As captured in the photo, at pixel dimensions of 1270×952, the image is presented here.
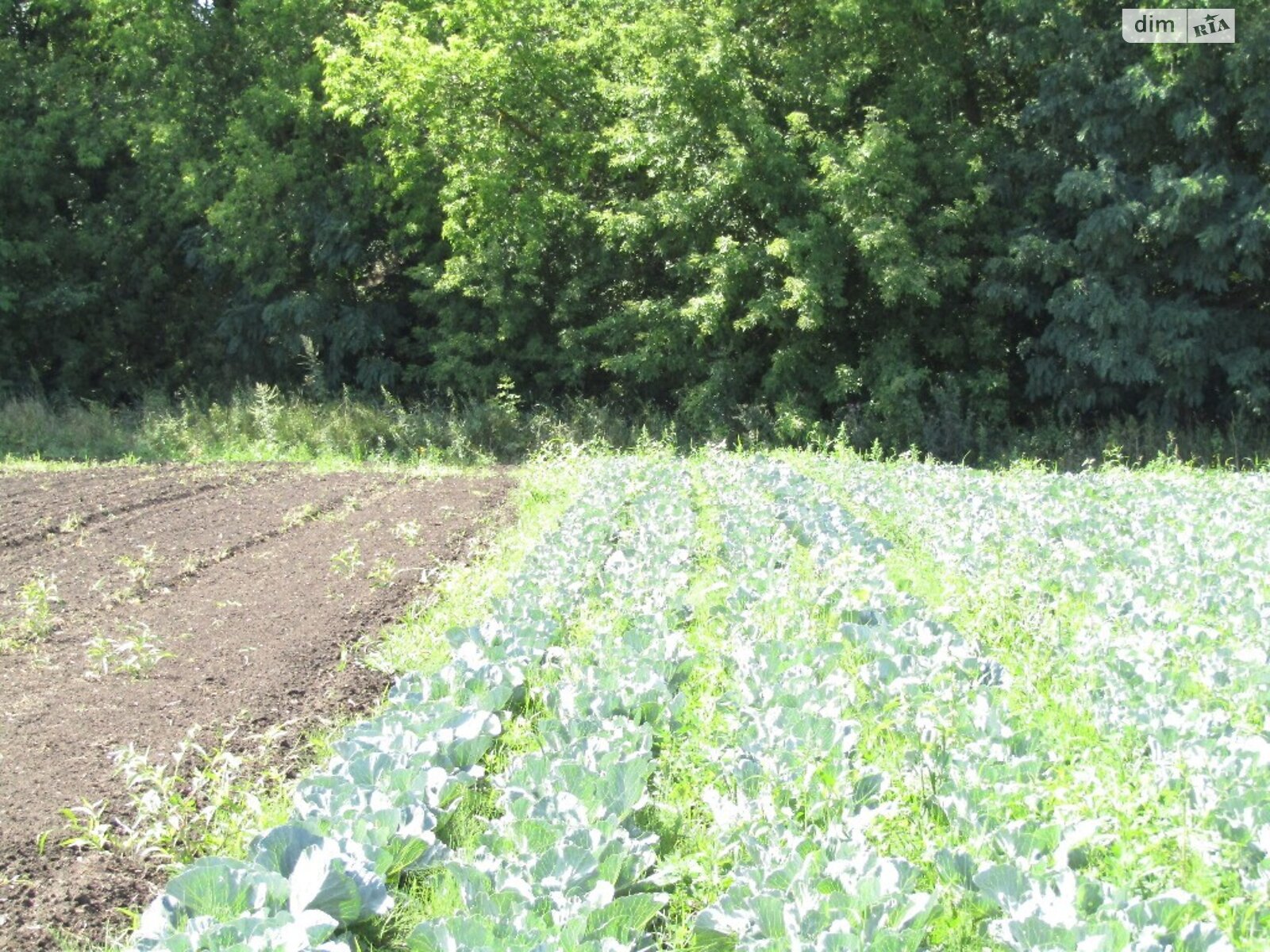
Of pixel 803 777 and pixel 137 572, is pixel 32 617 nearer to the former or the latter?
pixel 137 572

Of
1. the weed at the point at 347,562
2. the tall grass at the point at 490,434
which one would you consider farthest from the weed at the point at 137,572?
the tall grass at the point at 490,434

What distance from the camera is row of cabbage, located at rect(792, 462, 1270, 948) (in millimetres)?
2871

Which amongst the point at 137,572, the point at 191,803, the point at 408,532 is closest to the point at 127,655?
the point at 191,803

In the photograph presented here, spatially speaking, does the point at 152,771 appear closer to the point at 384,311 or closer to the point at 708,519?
the point at 708,519

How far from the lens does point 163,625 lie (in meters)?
6.67

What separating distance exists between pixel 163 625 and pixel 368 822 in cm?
381

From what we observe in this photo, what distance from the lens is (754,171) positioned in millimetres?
16703

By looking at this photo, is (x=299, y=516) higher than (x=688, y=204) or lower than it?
lower

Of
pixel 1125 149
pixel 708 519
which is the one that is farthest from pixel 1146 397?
pixel 708 519

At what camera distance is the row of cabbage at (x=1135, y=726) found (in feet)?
9.42

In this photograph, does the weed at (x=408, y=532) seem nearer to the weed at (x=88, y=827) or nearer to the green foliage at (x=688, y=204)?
the weed at (x=88, y=827)

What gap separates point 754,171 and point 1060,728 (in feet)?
44.1

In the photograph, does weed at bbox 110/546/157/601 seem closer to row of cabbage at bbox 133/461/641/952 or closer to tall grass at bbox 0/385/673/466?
row of cabbage at bbox 133/461/641/952

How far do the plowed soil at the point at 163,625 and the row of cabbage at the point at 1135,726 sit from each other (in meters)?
2.59
